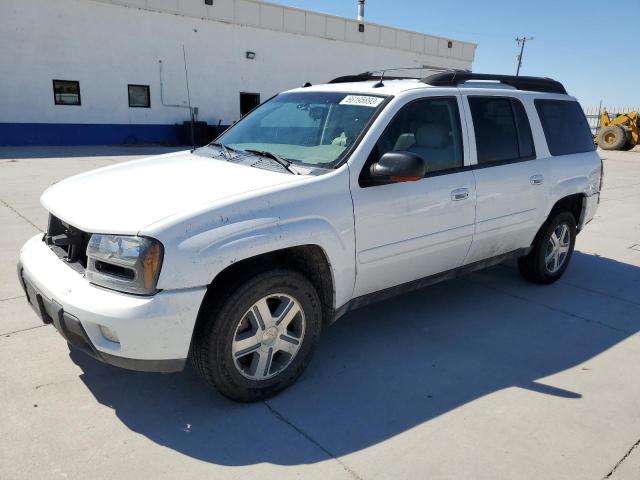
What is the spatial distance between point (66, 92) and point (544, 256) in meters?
17.7

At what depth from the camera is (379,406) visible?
3045 mm

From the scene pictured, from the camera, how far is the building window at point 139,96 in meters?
19.4

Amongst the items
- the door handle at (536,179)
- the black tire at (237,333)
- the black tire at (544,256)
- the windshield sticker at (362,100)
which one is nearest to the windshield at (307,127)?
the windshield sticker at (362,100)

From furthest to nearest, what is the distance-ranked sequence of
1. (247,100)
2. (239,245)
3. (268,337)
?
(247,100) → (268,337) → (239,245)

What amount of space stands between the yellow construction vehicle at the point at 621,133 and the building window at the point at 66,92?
2181 cm

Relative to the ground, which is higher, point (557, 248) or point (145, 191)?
point (145, 191)

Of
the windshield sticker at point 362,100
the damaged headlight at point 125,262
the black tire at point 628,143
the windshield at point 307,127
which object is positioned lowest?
the black tire at point 628,143

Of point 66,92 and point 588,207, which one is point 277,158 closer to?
point 588,207

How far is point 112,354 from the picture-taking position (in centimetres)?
257

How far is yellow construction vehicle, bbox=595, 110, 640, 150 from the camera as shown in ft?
75.3

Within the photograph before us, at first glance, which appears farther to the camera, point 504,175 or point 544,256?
point 544,256

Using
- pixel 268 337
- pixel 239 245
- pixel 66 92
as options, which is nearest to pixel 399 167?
pixel 239 245

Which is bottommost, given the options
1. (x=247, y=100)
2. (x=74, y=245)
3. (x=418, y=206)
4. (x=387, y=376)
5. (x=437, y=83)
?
(x=387, y=376)

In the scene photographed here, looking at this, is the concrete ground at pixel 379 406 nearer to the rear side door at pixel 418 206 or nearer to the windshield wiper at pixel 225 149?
the rear side door at pixel 418 206
